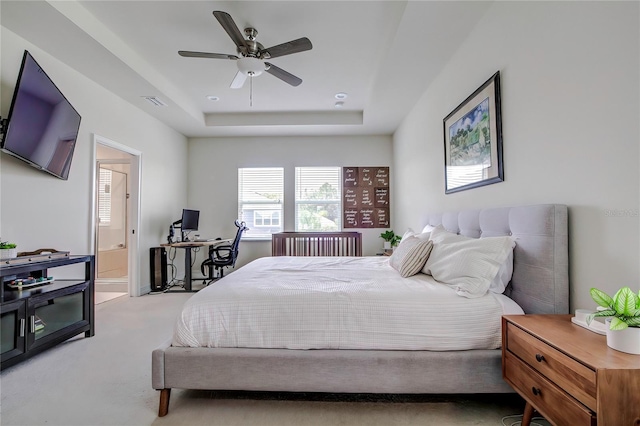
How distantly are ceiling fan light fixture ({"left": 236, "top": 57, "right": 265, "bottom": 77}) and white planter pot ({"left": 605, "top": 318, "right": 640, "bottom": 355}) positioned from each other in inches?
107

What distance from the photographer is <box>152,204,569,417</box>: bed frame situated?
4.87ft

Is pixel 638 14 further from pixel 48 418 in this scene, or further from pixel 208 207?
pixel 208 207

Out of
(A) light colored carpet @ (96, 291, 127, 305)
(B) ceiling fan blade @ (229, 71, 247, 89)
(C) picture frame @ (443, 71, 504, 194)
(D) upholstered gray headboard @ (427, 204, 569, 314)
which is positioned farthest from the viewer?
(A) light colored carpet @ (96, 291, 127, 305)

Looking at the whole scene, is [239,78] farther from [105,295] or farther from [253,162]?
[105,295]

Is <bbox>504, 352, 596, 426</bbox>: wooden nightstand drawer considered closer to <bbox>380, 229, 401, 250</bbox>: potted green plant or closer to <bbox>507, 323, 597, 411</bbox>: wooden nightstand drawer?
<bbox>507, 323, 597, 411</bbox>: wooden nightstand drawer

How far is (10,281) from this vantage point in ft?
7.66

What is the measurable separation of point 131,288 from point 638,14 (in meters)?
5.13

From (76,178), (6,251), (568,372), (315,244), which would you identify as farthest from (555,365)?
(76,178)

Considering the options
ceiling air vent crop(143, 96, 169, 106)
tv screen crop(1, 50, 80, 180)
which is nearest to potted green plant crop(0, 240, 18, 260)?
tv screen crop(1, 50, 80, 180)

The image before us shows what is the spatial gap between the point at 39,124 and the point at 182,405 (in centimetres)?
249

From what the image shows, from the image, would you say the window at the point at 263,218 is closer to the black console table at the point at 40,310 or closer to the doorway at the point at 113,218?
the doorway at the point at 113,218

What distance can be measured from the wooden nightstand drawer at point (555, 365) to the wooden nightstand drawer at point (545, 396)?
2 cm

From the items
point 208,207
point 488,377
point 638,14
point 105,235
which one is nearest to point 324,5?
point 638,14

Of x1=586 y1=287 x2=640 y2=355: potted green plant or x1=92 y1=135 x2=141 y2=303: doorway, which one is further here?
x1=92 y1=135 x2=141 y2=303: doorway
